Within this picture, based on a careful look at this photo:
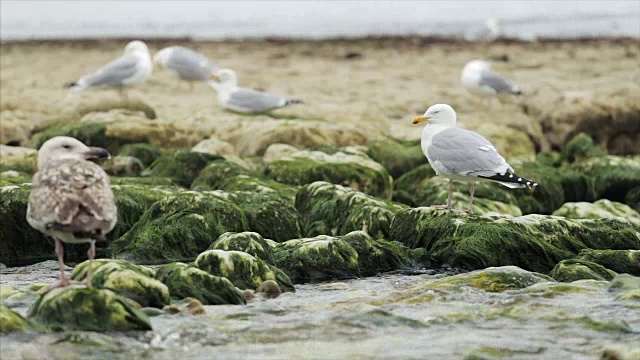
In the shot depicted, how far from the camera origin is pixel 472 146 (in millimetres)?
8680

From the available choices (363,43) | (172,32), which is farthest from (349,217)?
(172,32)

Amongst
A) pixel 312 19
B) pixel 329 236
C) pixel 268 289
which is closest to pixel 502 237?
pixel 329 236

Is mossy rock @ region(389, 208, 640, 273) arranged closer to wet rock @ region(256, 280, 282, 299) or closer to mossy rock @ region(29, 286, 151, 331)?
wet rock @ region(256, 280, 282, 299)

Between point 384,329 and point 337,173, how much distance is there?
4315mm

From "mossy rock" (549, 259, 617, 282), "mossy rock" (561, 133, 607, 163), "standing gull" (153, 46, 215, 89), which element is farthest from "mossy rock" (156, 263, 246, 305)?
"standing gull" (153, 46, 215, 89)

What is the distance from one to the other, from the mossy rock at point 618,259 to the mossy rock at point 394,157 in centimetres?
380

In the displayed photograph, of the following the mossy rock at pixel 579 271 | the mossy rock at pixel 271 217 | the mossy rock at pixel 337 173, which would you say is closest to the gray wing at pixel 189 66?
the mossy rock at pixel 337 173

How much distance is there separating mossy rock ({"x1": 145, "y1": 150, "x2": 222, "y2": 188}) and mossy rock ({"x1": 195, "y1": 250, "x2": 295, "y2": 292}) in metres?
3.64

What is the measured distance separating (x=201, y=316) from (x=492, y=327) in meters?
1.60

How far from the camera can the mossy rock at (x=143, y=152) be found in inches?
457

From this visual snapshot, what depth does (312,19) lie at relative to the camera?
25.8 meters

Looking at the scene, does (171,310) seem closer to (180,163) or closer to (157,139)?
(180,163)

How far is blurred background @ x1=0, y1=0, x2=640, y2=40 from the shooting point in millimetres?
22125

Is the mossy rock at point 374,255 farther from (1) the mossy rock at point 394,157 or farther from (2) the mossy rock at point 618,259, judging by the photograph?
(1) the mossy rock at point 394,157
